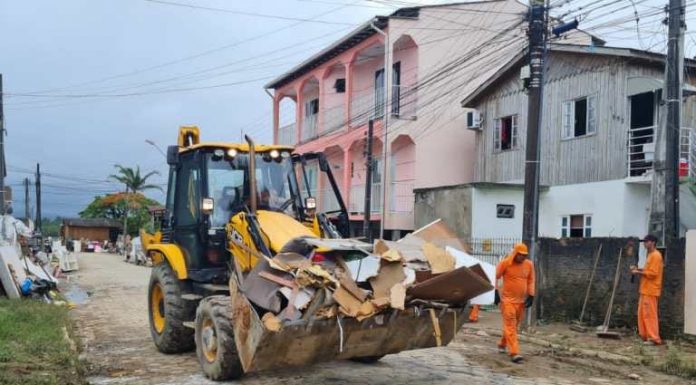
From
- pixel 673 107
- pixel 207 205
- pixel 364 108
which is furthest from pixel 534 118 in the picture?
pixel 364 108

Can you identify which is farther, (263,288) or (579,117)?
(579,117)

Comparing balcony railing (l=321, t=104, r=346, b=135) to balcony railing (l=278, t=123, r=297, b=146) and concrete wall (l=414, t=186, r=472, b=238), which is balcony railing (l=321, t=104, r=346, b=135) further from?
concrete wall (l=414, t=186, r=472, b=238)

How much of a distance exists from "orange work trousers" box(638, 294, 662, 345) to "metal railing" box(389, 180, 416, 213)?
12792 mm

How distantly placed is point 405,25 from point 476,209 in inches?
304

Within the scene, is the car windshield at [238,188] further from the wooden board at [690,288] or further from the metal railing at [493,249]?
the metal railing at [493,249]

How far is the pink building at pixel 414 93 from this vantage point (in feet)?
77.4

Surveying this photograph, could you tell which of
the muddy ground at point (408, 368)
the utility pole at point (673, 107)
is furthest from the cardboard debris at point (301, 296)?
the utility pole at point (673, 107)

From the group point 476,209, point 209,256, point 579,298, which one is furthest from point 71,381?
point 476,209

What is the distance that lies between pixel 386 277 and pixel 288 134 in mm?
25419

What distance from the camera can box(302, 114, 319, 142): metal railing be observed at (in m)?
29.3

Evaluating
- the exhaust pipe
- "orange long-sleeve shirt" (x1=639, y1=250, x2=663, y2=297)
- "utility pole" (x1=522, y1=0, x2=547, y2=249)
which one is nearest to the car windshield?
the exhaust pipe

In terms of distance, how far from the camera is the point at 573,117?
762 inches

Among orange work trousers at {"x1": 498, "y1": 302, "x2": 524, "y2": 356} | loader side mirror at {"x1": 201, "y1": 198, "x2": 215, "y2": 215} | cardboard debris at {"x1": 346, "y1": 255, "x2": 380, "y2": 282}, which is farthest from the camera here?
orange work trousers at {"x1": 498, "y1": 302, "x2": 524, "y2": 356}

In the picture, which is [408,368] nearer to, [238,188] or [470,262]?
[470,262]
